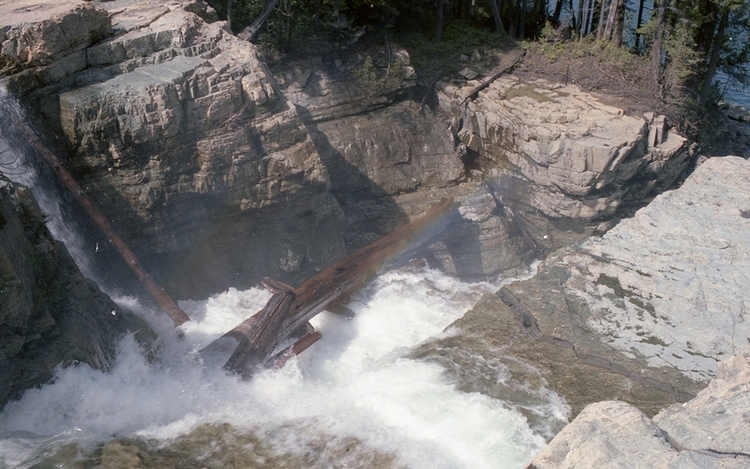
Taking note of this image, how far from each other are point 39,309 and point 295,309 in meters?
4.06

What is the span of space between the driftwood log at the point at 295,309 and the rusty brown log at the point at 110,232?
136cm

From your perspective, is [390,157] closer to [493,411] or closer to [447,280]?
[447,280]

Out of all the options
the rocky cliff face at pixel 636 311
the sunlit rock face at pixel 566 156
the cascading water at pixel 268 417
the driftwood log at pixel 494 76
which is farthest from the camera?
the driftwood log at pixel 494 76

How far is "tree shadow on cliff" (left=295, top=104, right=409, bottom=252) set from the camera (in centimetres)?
1581

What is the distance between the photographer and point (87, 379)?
845cm

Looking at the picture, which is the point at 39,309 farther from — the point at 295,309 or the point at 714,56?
the point at 714,56

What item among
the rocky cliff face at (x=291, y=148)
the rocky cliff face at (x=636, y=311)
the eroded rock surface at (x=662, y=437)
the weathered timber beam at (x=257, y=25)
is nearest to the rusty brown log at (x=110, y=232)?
the rocky cliff face at (x=291, y=148)

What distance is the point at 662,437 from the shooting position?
5.40 meters

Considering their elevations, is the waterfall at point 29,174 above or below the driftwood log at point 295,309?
above

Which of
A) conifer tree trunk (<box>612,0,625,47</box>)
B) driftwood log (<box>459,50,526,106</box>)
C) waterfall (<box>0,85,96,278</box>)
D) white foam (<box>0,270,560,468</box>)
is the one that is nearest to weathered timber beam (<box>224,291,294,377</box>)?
white foam (<box>0,270,560,468</box>)

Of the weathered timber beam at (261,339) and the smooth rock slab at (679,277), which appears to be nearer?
the smooth rock slab at (679,277)

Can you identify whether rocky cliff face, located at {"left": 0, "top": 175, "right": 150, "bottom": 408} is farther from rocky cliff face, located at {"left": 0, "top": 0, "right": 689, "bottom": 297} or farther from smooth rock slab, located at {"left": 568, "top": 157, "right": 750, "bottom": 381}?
smooth rock slab, located at {"left": 568, "top": 157, "right": 750, "bottom": 381}

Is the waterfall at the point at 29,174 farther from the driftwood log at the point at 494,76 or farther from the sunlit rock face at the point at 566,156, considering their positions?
the driftwood log at the point at 494,76

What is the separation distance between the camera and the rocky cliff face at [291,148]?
1143 cm
